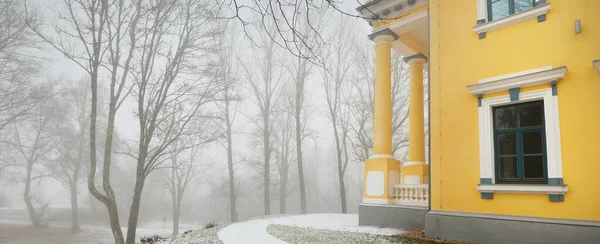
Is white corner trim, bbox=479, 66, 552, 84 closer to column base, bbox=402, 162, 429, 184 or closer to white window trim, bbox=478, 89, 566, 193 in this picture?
white window trim, bbox=478, 89, 566, 193

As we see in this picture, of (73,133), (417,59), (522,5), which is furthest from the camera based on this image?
(73,133)

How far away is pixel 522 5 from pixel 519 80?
1.81 meters

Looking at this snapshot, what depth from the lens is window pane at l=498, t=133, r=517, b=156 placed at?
722 centimetres

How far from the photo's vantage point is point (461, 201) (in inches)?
307

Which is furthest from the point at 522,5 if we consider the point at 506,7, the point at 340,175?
the point at 340,175

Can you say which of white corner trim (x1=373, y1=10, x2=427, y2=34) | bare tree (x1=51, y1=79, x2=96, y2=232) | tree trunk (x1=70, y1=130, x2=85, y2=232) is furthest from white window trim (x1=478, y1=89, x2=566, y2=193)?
bare tree (x1=51, y1=79, x2=96, y2=232)


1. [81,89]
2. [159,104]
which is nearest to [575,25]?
[159,104]

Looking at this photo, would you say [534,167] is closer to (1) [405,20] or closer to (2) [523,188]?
(2) [523,188]

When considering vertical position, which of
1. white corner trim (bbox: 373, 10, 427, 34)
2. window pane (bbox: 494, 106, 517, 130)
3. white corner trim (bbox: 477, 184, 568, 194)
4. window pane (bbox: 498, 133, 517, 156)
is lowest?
white corner trim (bbox: 477, 184, 568, 194)

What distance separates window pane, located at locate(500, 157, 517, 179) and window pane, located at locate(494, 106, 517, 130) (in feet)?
2.24

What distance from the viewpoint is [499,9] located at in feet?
26.1

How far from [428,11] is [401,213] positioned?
18.4 ft

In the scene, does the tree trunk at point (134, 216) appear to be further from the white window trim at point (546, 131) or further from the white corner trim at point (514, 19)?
the white corner trim at point (514, 19)

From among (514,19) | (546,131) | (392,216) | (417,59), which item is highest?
(417,59)
